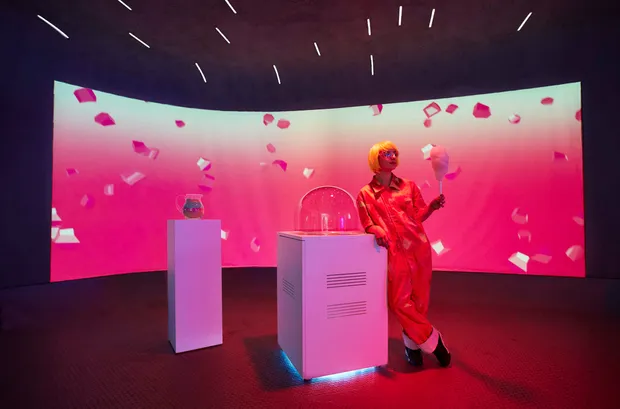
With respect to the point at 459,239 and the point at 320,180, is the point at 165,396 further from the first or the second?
the point at 459,239

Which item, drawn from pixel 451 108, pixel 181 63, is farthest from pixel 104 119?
pixel 451 108

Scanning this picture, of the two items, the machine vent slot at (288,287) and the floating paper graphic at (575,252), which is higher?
the floating paper graphic at (575,252)

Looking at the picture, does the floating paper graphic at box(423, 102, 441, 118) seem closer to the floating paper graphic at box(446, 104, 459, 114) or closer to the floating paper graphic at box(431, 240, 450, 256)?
the floating paper graphic at box(446, 104, 459, 114)

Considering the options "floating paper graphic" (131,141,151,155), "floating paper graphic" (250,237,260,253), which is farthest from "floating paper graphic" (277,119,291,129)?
"floating paper graphic" (131,141,151,155)

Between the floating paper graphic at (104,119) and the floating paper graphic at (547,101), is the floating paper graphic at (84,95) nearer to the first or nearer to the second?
the floating paper graphic at (104,119)

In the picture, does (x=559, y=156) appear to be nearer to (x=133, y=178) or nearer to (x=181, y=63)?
(x=181, y=63)

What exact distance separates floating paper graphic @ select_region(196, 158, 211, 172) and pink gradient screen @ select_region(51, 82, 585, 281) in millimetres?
17

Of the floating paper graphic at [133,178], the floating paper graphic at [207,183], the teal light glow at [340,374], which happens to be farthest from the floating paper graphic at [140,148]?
the teal light glow at [340,374]

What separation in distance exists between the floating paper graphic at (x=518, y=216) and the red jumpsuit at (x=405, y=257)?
1.77 m

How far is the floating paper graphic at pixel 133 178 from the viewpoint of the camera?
3.80 m

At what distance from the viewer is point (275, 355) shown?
93.4 inches

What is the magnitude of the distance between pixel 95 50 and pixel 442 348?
4.09 metres

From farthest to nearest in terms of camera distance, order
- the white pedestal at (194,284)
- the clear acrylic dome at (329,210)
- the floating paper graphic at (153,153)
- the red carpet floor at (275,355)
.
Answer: the floating paper graphic at (153,153)
the clear acrylic dome at (329,210)
the white pedestal at (194,284)
the red carpet floor at (275,355)

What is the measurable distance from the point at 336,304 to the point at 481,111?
2743 millimetres
